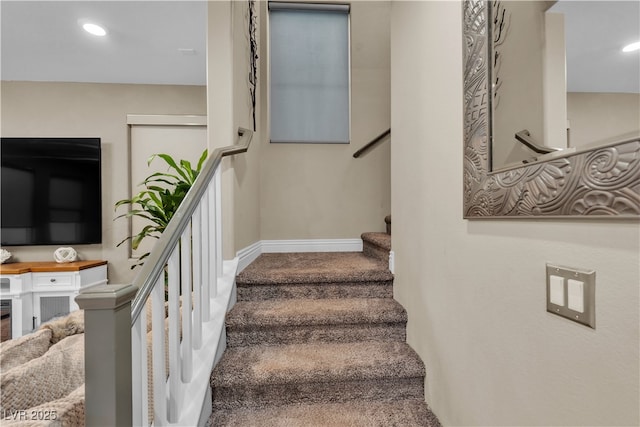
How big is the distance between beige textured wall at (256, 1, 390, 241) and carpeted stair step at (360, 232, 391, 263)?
32 cm

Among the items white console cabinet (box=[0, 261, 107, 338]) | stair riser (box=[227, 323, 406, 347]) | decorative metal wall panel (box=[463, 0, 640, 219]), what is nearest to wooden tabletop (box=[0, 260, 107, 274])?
white console cabinet (box=[0, 261, 107, 338])

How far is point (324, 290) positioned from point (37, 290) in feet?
10.6

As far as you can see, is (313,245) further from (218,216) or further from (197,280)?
(197,280)

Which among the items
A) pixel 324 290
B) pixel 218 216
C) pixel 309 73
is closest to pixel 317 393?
pixel 324 290

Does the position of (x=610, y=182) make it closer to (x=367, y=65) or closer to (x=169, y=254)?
(x=169, y=254)

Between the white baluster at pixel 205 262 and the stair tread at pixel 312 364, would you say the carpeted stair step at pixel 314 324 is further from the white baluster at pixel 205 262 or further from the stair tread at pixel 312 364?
the white baluster at pixel 205 262

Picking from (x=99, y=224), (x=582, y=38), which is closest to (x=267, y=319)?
(x=582, y=38)

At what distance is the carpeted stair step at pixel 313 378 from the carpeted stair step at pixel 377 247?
81 centimetres

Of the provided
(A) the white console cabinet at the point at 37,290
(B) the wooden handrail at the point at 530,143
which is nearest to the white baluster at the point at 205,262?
(B) the wooden handrail at the point at 530,143

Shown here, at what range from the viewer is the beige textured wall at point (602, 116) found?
0.55m

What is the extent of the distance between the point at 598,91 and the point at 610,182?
0.62 ft

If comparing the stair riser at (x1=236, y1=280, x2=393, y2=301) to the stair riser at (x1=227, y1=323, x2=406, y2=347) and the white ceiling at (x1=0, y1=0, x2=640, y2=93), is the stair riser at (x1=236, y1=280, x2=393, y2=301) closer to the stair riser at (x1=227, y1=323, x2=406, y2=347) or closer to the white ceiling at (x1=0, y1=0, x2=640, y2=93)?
the stair riser at (x1=227, y1=323, x2=406, y2=347)

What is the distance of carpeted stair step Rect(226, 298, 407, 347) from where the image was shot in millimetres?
1577

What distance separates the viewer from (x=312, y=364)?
139 centimetres
